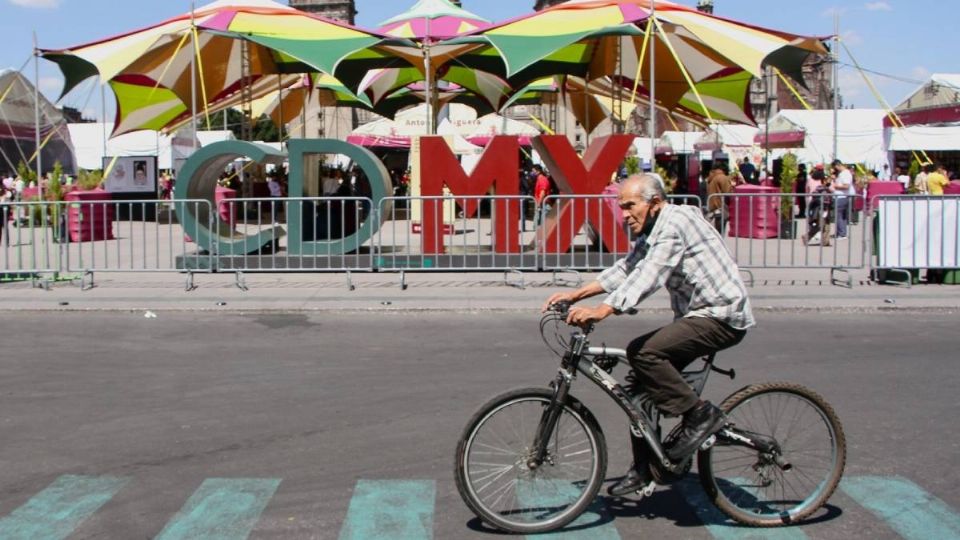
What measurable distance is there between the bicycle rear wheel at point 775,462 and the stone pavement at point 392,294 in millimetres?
6870

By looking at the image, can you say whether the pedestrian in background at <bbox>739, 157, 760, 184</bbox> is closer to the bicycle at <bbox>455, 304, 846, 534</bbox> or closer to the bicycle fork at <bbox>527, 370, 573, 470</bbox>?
the bicycle at <bbox>455, 304, 846, 534</bbox>

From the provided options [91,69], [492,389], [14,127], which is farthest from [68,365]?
[14,127]

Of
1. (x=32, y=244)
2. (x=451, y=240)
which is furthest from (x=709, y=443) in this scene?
(x=32, y=244)

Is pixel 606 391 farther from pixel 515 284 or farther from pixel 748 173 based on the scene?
A: pixel 748 173

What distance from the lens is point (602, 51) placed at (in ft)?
73.8

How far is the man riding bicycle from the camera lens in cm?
449

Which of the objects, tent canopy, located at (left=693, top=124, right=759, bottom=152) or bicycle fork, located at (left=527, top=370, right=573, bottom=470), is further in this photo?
tent canopy, located at (left=693, top=124, right=759, bottom=152)

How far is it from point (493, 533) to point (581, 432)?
611 mm

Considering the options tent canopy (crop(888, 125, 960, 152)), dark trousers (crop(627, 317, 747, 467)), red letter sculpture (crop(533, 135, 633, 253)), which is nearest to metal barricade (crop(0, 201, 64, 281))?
red letter sculpture (crop(533, 135, 633, 253))

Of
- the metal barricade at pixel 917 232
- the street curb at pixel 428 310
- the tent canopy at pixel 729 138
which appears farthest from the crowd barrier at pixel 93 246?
the tent canopy at pixel 729 138

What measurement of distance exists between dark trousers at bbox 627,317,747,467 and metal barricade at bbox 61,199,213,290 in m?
9.20

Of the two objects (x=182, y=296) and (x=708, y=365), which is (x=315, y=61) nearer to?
(x=182, y=296)

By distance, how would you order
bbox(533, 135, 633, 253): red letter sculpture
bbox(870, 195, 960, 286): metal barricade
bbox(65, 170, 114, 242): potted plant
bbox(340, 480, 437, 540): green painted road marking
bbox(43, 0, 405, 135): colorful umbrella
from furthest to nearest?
bbox(43, 0, 405, 135): colorful umbrella → bbox(65, 170, 114, 242): potted plant → bbox(533, 135, 633, 253): red letter sculpture → bbox(870, 195, 960, 286): metal barricade → bbox(340, 480, 437, 540): green painted road marking

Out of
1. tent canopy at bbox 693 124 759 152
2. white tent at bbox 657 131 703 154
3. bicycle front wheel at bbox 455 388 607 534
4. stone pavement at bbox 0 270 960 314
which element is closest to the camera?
bicycle front wheel at bbox 455 388 607 534
